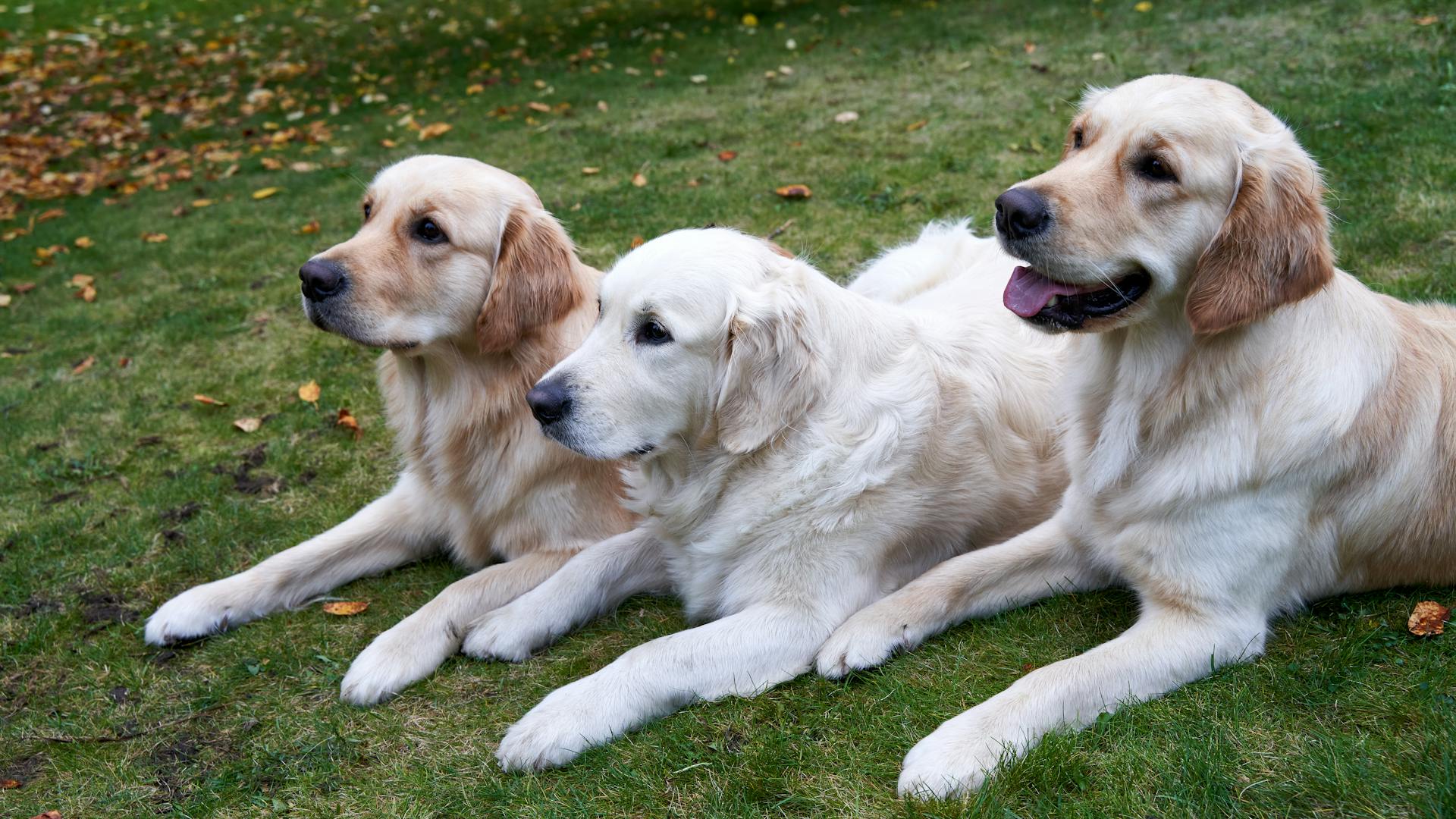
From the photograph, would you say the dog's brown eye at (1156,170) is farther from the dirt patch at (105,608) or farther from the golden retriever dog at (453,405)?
the dirt patch at (105,608)

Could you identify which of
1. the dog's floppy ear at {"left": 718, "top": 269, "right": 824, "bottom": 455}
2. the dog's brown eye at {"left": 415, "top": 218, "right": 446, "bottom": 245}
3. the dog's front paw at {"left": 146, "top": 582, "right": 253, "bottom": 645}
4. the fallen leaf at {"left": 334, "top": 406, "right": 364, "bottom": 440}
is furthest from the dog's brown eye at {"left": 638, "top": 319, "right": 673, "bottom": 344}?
the fallen leaf at {"left": 334, "top": 406, "right": 364, "bottom": 440}

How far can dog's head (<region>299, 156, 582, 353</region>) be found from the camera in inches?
141

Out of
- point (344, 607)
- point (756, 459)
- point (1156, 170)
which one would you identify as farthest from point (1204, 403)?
point (344, 607)

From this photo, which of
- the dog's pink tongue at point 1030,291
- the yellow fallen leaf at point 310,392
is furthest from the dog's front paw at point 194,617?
the dog's pink tongue at point 1030,291

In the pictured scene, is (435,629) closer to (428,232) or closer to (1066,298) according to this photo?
(428,232)

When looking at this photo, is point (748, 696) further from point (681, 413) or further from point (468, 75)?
point (468, 75)

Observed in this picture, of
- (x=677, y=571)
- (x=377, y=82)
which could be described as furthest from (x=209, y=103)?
(x=677, y=571)

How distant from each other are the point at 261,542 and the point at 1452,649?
13.2 feet

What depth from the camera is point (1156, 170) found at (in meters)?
2.69

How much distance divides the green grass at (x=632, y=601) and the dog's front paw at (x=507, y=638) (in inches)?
2.9

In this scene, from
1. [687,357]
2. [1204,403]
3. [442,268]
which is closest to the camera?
[1204,403]

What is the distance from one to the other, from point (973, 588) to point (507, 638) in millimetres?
1456

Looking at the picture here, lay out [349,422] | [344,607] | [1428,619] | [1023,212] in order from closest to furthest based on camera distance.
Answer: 1. [1023,212]
2. [1428,619]
3. [344,607]
4. [349,422]

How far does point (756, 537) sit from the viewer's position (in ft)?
10.9
